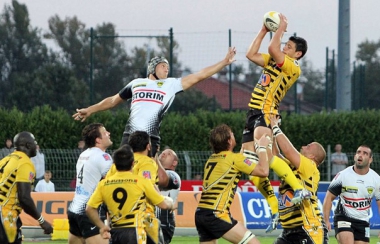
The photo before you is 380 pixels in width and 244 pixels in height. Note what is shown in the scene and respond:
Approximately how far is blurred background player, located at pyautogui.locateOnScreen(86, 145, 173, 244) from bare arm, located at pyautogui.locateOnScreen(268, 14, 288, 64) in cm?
281

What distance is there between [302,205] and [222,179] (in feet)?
3.75

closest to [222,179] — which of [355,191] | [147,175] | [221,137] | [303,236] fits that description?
[221,137]

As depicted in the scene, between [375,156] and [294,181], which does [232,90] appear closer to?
[375,156]

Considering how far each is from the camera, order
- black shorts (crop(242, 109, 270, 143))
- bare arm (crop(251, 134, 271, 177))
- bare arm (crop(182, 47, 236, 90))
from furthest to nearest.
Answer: black shorts (crop(242, 109, 270, 143))
bare arm (crop(182, 47, 236, 90))
bare arm (crop(251, 134, 271, 177))

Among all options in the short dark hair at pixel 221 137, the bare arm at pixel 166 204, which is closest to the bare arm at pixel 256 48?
the short dark hair at pixel 221 137

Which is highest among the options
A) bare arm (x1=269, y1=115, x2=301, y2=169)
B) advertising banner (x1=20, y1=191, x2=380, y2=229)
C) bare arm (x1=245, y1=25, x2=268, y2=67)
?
bare arm (x1=245, y1=25, x2=268, y2=67)

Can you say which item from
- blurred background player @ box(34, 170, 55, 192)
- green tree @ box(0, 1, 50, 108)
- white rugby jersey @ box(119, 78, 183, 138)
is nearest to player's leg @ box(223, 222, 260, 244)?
white rugby jersey @ box(119, 78, 183, 138)

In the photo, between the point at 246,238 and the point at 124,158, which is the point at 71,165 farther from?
the point at 124,158

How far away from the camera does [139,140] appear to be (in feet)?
38.0

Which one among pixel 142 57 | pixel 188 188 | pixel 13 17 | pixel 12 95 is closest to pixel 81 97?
pixel 12 95

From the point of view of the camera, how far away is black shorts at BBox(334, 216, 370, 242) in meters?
14.9

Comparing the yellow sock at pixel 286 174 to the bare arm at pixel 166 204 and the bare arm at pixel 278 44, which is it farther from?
the bare arm at pixel 166 204

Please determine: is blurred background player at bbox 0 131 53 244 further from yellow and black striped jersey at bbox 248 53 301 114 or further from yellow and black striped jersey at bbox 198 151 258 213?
→ yellow and black striped jersey at bbox 248 53 301 114

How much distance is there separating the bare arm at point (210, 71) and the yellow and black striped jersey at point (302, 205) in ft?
5.27
